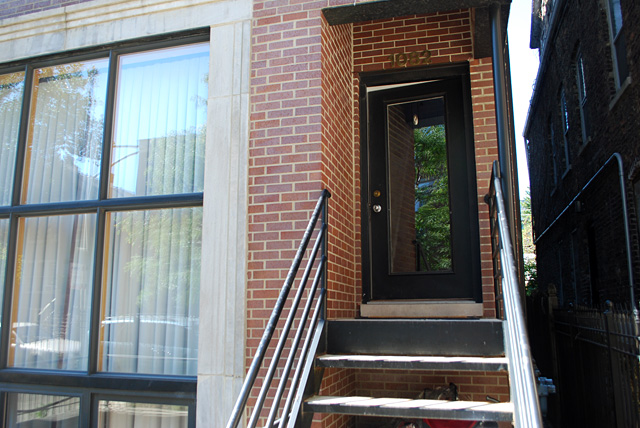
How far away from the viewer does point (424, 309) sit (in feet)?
14.8

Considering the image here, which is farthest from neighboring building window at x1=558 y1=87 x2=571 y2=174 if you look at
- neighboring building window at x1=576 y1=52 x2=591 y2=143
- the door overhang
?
the door overhang

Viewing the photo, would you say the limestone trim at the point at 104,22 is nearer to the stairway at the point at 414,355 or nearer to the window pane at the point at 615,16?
the stairway at the point at 414,355

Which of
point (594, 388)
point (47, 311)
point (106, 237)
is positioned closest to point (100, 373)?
point (47, 311)

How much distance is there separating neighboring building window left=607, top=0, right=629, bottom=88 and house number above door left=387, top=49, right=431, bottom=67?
4.33 meters

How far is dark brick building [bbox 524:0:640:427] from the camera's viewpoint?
17.6 ft

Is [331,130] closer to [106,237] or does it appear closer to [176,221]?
[176,221]

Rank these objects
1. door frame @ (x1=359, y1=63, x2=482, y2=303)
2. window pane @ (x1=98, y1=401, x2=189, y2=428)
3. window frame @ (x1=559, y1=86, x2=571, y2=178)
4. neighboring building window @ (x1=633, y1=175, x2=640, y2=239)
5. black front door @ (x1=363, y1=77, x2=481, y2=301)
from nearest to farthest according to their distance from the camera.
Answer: window pane @ (x1=98, y1=401, x2=189, y2=428)
door frame @ (x1=359, y1=63, x2=482, y2=303)
black front door @ (x1=363, y1=77, x2=481, y2=301)
neighboring building window @ (x1=633, y1=175, x2=640, y2=239)
window frame @ (x1=559, y1=86, x2=571, y2=178)

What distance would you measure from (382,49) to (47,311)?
3819 millimetres

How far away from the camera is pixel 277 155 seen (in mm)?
4176

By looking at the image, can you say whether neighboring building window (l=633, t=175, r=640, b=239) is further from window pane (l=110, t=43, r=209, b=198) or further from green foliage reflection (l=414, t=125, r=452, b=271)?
window pane (l=110, t=43, r=209, b=198)

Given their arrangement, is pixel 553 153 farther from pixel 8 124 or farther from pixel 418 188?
pixel 8 124

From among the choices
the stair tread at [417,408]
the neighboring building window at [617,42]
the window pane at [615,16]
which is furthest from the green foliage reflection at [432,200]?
the window pane at [615,16]

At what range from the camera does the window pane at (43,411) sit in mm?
4457

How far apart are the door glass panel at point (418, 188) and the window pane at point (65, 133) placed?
2.68 meters
